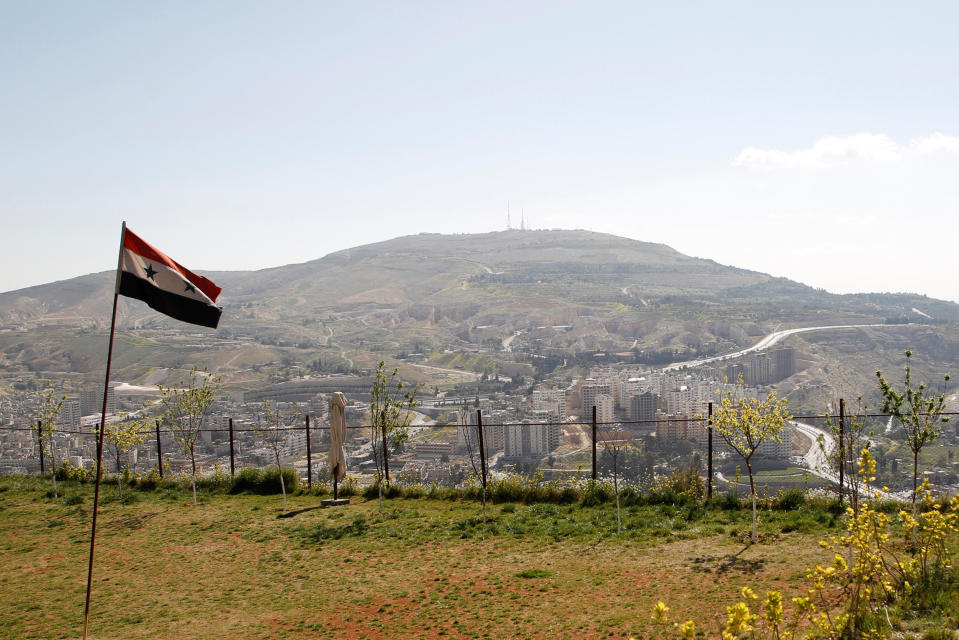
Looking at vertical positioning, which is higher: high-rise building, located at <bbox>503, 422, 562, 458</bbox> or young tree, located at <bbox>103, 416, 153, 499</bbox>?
young tree, located at <bbox>103, 416, 153, 499</bbox>

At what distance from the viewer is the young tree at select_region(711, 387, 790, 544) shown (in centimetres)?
890

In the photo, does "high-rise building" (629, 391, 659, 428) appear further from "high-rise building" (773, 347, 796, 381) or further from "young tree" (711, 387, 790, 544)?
"young tree" (711, 387, 790, 544)

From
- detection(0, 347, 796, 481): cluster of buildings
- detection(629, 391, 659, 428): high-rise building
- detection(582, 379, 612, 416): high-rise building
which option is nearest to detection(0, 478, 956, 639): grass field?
detection(0, 347, 796, 481): cluster of buildings

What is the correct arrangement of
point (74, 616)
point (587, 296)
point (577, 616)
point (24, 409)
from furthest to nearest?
point (587, 296), point (24, 409), point (74, 616), point (577, 616)

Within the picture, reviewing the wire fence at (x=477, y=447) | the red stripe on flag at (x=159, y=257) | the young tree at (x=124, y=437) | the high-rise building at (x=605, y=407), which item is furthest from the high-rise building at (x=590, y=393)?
the red stripe on flag at (x=159, y=257)

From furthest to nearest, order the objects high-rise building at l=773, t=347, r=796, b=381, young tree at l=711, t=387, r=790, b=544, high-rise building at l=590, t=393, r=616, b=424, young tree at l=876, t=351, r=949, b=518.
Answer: high-rise building at l=773, t=347, r=796, b=381
high-rise building at l=590, t=393, r=616, b=424
young tree at l=711, t=387, r=790, b=544
young tree at l=876, t=351, r=949, b=518

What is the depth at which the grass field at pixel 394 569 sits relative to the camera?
21.8ft

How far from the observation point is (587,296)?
519 feet

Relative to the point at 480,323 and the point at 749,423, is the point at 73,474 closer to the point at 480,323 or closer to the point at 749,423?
the point at 749,423

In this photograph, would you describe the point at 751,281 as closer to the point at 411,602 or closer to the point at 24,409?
the point at 24,409

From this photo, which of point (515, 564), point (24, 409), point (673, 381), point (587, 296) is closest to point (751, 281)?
point (587, 296)

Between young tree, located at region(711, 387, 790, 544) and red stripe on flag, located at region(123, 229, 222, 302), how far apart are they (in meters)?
7.35

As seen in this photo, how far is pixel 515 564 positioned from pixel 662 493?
13.3ft

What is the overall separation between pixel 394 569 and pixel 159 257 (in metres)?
5.28
